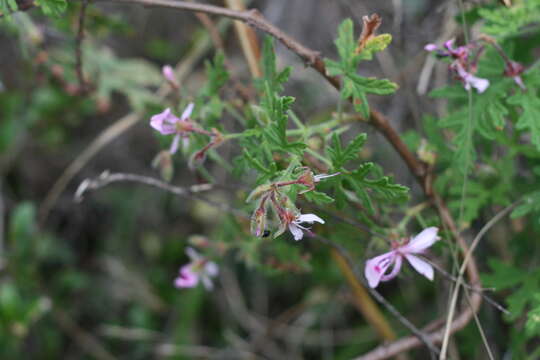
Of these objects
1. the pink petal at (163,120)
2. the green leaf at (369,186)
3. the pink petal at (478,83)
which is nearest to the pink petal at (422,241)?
the green leaf at (369,186)

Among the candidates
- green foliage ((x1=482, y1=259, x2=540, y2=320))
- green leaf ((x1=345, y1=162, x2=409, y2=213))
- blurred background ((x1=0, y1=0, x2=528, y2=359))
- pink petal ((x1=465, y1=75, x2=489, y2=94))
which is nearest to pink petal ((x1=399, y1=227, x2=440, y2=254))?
green leaf ((x1=345, y1=162, x2=409, y2=213))

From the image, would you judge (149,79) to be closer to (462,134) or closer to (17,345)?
(17,345)

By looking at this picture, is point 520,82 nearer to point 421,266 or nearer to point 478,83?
point 478,83

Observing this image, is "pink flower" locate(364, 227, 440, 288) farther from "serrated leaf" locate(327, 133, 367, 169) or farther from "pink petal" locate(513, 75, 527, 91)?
"pink petal" locate(513, 75, 527, 91)

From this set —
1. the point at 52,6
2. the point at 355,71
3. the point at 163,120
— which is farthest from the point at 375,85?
the point at 52,6

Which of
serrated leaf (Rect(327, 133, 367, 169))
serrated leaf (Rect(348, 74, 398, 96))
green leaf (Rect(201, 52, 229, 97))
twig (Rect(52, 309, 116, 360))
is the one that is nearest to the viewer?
serrated leaf (Rect(327, 133, 367, 169))
